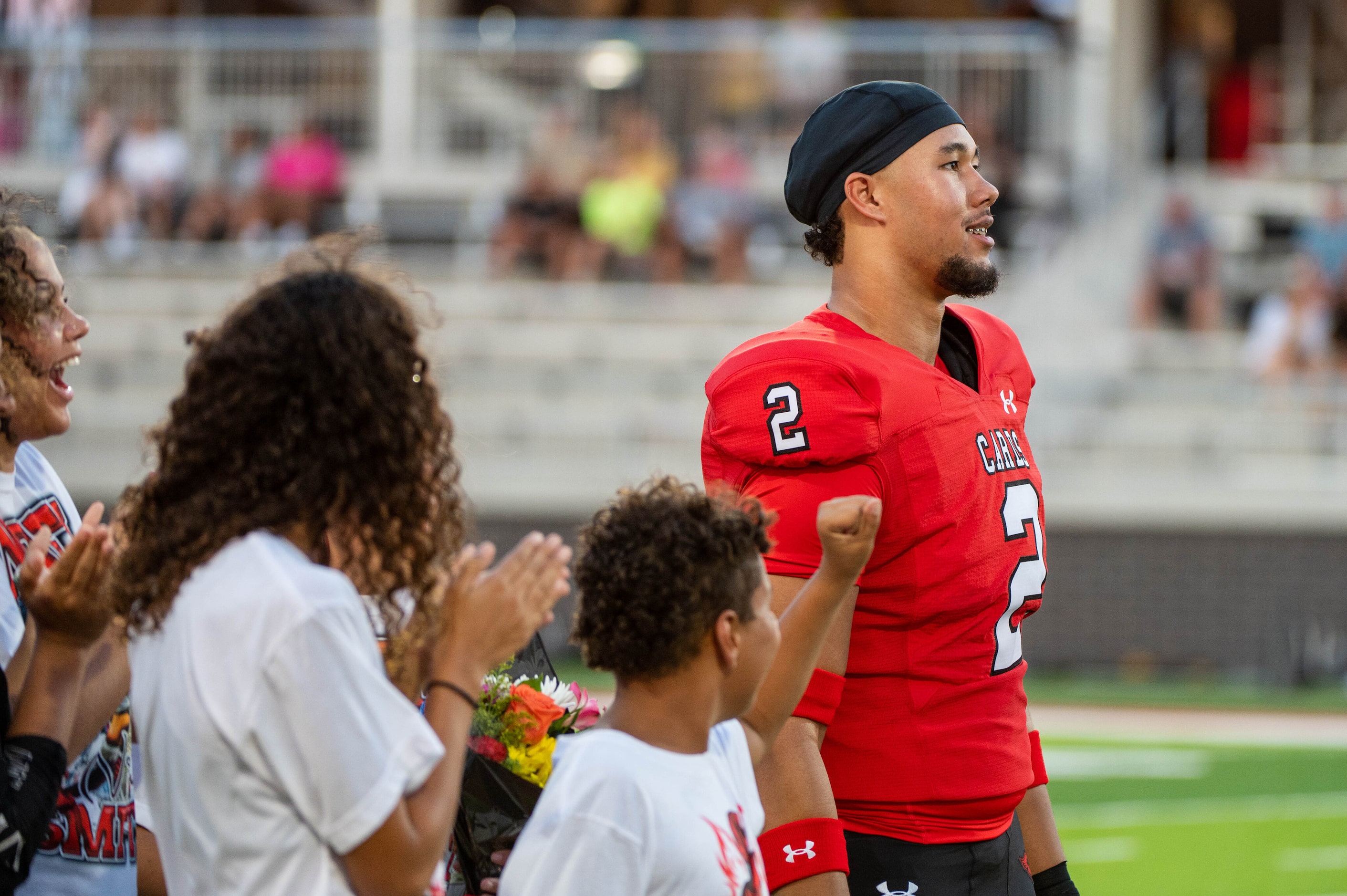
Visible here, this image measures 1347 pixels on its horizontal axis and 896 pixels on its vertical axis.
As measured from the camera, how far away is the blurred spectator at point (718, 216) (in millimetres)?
16547

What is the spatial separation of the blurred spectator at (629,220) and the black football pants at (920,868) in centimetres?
1390

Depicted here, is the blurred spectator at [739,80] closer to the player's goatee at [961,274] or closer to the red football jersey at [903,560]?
the player's goatee at [961,274]

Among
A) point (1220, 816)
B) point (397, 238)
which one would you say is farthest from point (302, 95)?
point (1220, 816)

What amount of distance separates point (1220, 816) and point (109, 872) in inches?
301

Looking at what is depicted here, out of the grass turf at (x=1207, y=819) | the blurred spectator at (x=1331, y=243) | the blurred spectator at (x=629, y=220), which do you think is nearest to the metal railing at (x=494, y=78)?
the blurred spectator at (x=629, y=220)

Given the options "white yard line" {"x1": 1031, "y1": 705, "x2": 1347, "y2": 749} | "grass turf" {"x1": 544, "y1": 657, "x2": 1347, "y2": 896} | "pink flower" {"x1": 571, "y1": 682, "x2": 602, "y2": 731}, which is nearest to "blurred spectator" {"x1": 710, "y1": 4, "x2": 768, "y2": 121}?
"grass turf" {"x1": 544, "y1": 657, "x2": 1347, "y2": 896}

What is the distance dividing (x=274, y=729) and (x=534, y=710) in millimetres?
835

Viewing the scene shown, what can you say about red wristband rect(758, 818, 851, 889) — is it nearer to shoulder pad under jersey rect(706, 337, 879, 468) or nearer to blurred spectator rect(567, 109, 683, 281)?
shoulder pad under jersey rect(706, 337, 879, 468)

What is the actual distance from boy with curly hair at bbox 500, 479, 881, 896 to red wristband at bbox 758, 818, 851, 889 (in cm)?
18

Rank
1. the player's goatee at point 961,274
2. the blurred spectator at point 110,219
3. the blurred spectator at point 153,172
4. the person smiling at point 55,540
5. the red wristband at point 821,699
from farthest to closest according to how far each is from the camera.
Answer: the blurred spectator at point 153,172 → the blurred spectator at point 110,219 → the player's goatee at point 961,274 → the red wristband at point 821,699 → the person smiling at point 55,540

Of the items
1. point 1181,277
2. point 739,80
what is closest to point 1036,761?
point 1181,277

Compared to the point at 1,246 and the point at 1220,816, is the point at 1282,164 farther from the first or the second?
the point at 1,246

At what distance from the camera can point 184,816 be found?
81.9 inches

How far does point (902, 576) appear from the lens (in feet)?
9.77
